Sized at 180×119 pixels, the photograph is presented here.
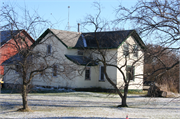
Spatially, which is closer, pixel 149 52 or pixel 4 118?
pixel 4 118

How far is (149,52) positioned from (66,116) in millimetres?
5259

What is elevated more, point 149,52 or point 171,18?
point 171,18

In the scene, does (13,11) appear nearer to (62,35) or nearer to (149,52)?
(149,52)

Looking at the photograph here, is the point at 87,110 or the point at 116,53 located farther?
the point at 116,53

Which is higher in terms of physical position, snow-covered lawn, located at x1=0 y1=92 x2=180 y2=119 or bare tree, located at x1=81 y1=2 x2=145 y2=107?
bare tree, located at x1=81 y1=2 x2=145 y2=107

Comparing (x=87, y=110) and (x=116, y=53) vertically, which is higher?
(x=116, y=53)

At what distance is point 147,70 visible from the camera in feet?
106

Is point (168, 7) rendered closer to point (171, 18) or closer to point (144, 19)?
point (171, 18)

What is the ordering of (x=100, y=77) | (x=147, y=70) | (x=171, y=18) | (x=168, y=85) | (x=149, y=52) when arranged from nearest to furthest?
(x=171, y=18) → (x=149, y=52) → (x=168, y=85) → (x=100, y=77) → (x=147, y=70)

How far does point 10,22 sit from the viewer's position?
11.7 meters

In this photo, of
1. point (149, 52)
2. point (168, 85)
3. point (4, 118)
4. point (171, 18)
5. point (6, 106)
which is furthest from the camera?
point (168, 85)

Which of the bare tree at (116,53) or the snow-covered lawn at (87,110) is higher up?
the bare tree at (116,53)

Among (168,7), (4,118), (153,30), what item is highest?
(168,7)

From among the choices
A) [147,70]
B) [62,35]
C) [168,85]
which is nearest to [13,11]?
[62,35]
